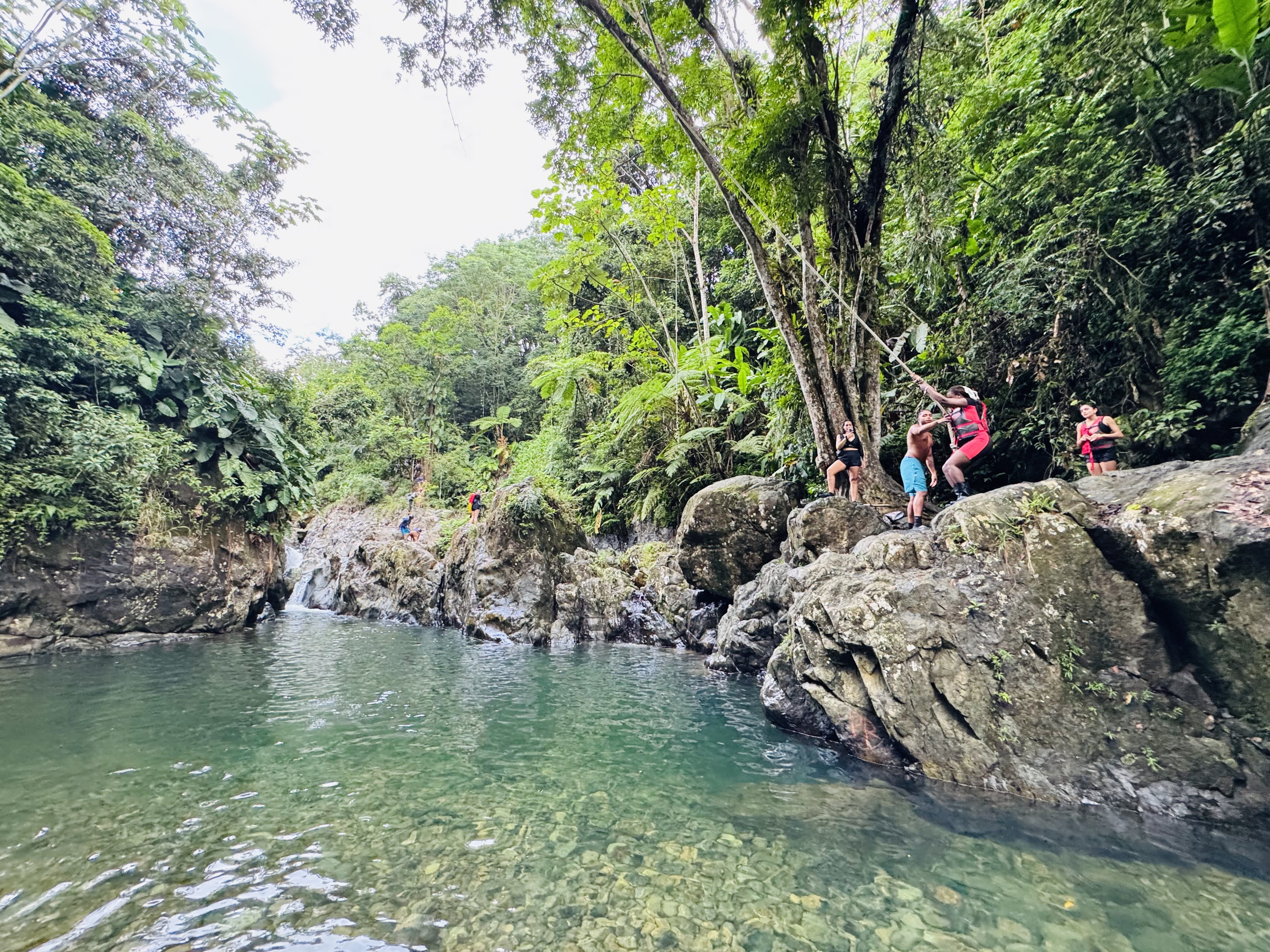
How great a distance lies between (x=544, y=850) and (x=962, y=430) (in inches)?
278

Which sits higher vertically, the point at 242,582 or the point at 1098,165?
the point at 1098,165

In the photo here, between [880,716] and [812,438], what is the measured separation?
251 inches

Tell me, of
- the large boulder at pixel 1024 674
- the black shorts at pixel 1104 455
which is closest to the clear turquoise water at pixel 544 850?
the large boulder at pixel 1024 674

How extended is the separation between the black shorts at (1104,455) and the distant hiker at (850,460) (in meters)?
2.86

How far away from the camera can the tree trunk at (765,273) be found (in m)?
8.28

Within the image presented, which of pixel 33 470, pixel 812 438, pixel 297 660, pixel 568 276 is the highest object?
pixel 568 276

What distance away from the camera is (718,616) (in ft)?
36.7

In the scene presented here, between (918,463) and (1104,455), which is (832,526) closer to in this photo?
(918,463)

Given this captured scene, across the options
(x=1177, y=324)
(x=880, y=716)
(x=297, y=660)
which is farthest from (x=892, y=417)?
(x=297, y=660)

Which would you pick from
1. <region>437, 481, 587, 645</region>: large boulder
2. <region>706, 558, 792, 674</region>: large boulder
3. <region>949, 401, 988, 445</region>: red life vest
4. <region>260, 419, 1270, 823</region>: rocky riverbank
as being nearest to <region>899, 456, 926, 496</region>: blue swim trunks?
<region>949, 401, 988, 445</region>: red life vest

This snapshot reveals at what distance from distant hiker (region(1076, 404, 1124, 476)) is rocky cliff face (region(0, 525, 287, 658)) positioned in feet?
55.0

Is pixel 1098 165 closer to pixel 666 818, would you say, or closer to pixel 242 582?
pixel 666 818

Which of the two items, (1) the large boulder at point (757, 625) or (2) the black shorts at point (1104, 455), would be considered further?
(1) the large boulder at point (757, 625)

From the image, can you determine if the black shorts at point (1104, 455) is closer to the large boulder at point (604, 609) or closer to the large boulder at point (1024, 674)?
the large boulder at point (1024, 674)
